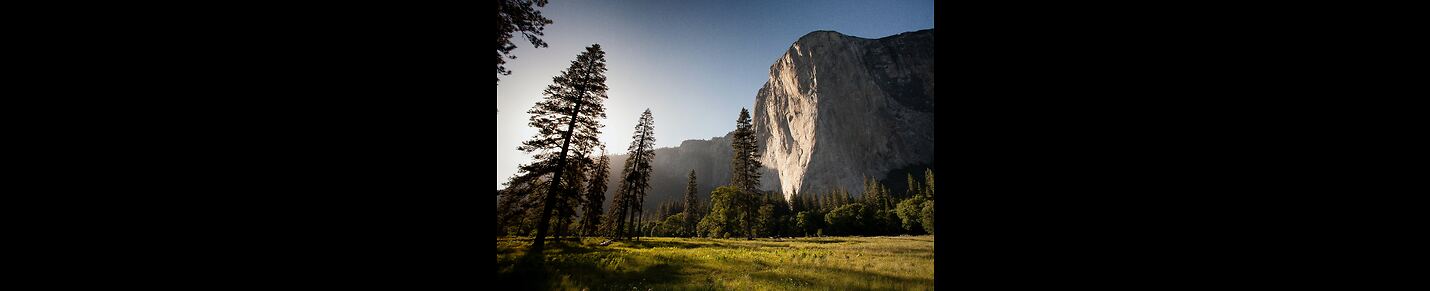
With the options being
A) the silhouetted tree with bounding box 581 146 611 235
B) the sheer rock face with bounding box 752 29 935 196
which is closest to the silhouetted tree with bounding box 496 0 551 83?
the silhouetted tree with bounding box 581 146 611 235

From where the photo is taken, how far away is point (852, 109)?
13488 centimetres

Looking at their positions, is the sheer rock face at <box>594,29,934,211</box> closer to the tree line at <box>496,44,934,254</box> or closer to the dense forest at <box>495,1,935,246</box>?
the tree line at <box>496,44,934,254</box>

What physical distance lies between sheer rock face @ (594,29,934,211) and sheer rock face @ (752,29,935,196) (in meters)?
0.31

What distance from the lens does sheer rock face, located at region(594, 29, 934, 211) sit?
130m

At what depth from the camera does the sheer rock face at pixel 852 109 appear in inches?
5128

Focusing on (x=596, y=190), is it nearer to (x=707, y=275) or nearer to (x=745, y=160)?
(x=745, y=160)

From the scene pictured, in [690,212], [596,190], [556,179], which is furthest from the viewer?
[690,212]

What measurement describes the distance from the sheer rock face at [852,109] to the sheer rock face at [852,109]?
0.31 m

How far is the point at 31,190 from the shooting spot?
4.50ft

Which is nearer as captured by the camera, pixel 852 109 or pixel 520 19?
pixel 520 19

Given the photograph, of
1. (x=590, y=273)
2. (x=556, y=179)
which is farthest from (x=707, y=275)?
(x=556, y=179)
